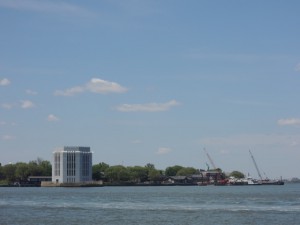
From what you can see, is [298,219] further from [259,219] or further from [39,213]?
[39,213]

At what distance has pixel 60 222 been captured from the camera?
61750mm

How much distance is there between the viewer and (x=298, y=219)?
63562 mm

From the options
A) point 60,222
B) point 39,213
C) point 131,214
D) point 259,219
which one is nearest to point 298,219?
point 259,219

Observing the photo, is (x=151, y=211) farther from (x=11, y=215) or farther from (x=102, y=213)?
(x=11, y=215)

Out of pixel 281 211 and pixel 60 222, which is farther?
pixel 281 211

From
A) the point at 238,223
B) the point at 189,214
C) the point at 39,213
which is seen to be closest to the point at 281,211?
the point at 189,214

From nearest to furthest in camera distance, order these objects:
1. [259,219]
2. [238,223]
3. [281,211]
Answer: [238,223] < [259,219] < [281,211]

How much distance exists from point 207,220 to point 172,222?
432 cm

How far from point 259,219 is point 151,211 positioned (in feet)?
53.2

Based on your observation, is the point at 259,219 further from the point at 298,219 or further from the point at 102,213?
the point at 102,213

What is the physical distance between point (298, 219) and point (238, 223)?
727 cm

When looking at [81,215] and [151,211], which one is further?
[151,211]

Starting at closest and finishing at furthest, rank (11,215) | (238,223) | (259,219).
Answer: (238,223), (259,219), (11,215)

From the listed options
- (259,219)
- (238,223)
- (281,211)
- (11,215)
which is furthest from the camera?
(281,211)
